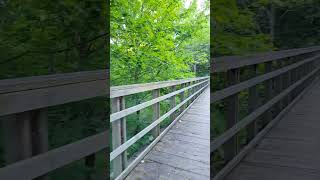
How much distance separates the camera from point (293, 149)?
168 cm

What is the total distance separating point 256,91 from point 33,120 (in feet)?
4.04

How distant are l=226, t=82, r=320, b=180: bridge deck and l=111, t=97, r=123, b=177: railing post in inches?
53.6

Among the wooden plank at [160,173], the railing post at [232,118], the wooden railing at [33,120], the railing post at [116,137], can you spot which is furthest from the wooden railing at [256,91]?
the railing post at [116,137]

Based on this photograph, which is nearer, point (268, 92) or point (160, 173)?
point (268, 92)

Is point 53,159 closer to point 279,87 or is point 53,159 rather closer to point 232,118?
point 232,118

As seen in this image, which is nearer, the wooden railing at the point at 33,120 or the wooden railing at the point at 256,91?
the wooden railing at the point at 33,120

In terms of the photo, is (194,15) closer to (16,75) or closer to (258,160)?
(258,160)

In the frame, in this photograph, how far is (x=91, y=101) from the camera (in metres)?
1.41

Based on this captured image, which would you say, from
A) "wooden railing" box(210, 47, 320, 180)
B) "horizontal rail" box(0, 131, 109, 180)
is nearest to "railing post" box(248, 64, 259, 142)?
"wooden railing" box(210, 47, 320, 180)

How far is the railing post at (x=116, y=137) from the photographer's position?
2932mm

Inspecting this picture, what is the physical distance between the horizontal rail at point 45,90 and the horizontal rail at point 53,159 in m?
0.14

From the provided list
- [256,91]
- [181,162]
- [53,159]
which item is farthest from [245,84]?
[181,162]

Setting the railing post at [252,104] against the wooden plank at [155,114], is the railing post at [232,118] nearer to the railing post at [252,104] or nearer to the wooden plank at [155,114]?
the railing post at [252,104]

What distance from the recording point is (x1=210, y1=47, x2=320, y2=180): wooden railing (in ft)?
5.77
